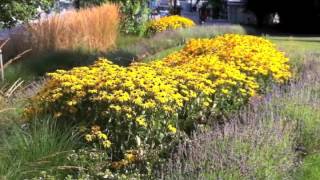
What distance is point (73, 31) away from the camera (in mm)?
15562

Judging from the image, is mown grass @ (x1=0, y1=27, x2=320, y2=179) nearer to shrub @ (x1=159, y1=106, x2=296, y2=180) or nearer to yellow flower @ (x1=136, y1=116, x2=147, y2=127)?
shrub @ (x1=159, y1=106, x2=296, y2=180)

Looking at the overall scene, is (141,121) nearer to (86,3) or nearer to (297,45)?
(297,45)

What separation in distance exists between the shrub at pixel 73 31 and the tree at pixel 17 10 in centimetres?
32

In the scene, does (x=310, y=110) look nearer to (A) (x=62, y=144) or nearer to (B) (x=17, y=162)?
(A) (x=62, y=144)

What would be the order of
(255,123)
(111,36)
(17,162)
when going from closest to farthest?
(17,162) → (255,123) → (111,36)

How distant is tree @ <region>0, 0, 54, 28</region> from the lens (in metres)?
15.4

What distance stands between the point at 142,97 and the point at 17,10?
1070 centimetres

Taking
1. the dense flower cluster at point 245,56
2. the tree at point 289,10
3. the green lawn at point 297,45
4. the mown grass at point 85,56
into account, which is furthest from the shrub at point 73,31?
the tree at point 289,10

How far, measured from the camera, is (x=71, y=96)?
5656 mm

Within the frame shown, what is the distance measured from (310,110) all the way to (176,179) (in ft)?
6.66

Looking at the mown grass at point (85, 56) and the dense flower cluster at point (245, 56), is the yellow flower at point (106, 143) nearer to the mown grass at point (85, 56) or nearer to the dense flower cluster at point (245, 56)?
the dense flower cluster at point (245, 56)

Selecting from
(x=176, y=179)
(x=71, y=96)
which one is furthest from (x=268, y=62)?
(x=176, y=179)

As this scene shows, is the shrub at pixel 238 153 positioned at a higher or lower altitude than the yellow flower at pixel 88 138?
lower

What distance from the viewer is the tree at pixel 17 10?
50.5ft
